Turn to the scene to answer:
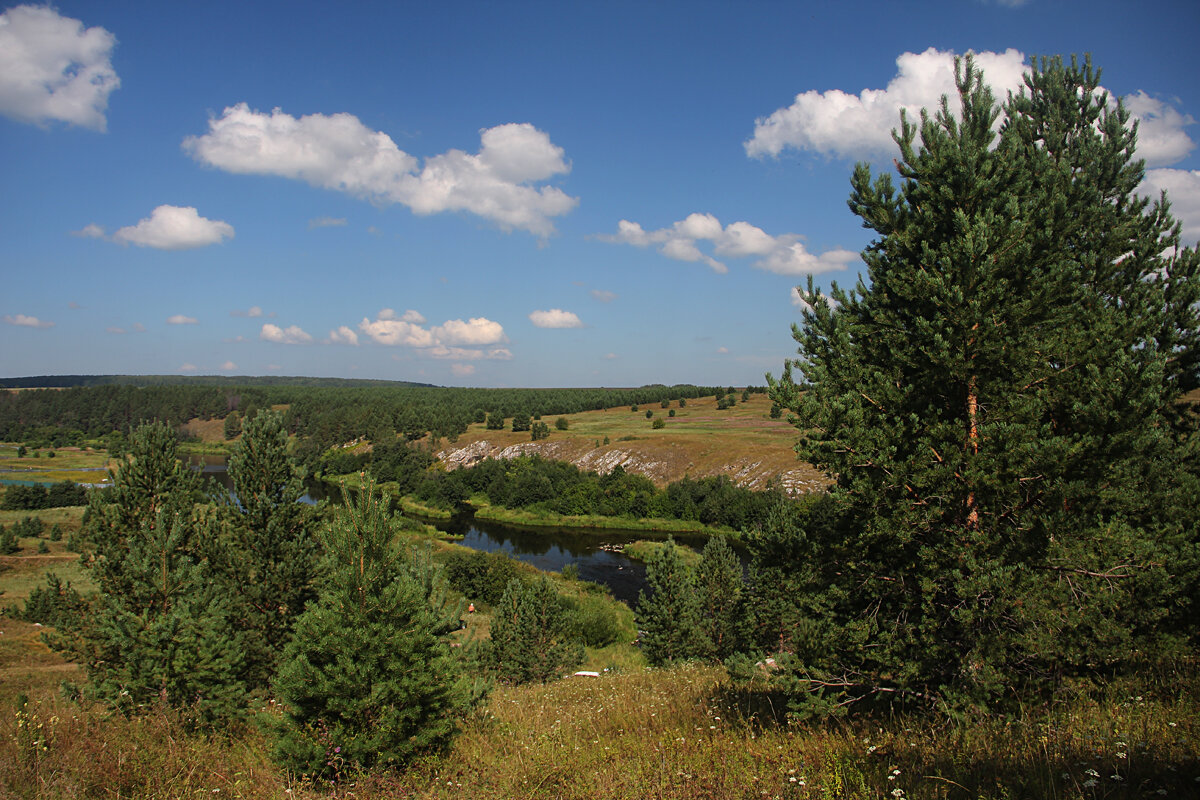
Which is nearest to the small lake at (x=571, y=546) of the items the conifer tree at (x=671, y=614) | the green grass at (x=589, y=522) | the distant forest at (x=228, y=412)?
the green grass at (x=589, y=522)

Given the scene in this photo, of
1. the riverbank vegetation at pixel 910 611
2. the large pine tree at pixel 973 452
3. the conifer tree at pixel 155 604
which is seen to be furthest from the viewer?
the conifer tree at pixel 155 604

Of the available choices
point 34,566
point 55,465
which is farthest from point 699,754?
point 55,465

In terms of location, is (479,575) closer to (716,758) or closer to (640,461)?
(716,758)

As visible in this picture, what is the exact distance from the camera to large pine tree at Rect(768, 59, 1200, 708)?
19.8 ft

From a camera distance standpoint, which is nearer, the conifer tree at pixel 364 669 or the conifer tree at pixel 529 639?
the conifer tree at pixel 364 669

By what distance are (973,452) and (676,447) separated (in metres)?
87.5

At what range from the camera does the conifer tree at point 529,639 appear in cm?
2292

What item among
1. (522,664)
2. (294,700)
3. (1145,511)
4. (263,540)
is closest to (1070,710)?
(1145,511)

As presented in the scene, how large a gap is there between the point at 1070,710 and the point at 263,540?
53.1 feet

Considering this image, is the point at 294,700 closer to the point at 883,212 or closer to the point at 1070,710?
the point at 1070,710

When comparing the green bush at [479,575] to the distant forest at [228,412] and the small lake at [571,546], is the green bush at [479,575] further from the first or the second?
the distant forest at [228,412]

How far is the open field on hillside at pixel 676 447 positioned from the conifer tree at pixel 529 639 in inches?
1724

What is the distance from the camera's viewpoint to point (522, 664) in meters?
23.2

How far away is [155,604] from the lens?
1152cm
